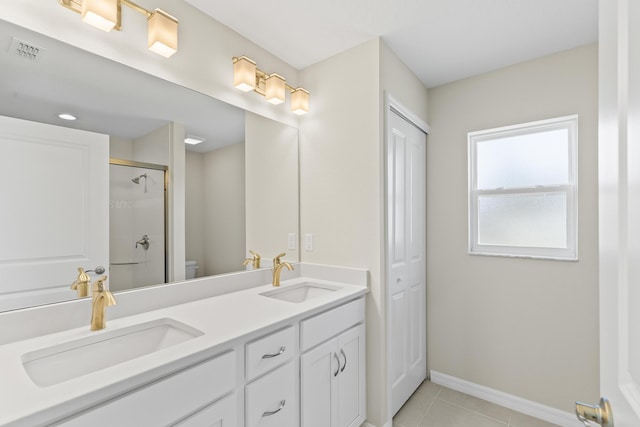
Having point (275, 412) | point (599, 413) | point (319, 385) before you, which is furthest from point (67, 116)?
point (599, 413)

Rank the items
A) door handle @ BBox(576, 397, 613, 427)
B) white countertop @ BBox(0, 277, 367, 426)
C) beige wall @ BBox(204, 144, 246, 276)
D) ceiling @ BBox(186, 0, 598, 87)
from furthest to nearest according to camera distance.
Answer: beige wall @ BBox(204, 144, 246, 276), ceiling @ BBox(186, 0, 598, 87), white countertop @ BBox(0, 277, 367, 426), door handle @ BBox(576, 397, 613, 427)

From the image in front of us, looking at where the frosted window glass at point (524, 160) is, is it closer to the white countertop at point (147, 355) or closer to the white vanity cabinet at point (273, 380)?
the white countertop at point (147, 355)

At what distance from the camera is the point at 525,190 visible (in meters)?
2.21

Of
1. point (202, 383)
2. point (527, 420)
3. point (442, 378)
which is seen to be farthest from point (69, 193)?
point (527, 420)

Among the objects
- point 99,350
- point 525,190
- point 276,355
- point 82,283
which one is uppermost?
point 525,190

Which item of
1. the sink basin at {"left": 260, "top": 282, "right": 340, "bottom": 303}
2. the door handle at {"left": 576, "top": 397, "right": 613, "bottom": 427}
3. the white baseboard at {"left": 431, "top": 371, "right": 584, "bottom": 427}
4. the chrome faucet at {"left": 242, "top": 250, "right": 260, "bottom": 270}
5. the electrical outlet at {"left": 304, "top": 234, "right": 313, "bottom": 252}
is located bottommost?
the white baseboard at {"left": 431, "top": 371, "right": 584, "bottom": 427}

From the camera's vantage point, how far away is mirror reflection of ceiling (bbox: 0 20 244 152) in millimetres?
1107

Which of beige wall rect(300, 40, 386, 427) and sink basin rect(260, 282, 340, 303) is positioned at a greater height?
beige wall rect(300, 40, 386, 427)

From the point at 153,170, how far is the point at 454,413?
2462 mm

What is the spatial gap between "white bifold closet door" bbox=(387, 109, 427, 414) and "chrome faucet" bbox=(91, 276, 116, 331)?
1.49 meters

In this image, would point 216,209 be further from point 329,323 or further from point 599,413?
point 599,413

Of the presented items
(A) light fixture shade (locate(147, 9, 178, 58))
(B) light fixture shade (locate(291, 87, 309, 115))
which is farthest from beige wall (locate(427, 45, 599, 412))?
(A) light fixture shade (locate(147, 9, 178, 58))

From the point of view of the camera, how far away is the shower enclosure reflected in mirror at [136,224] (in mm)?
1341

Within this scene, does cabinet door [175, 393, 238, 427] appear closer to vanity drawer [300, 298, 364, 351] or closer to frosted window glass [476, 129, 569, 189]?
vanity drawer [300, 298, 364, 351]
